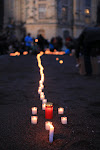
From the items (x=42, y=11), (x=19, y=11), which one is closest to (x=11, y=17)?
(x=19, y=11)

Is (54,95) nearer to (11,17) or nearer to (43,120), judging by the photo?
(43,120)

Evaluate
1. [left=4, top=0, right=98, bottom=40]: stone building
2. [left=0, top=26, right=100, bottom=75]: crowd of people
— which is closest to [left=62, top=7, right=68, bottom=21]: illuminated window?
[left=4, top=0, right=98, bottom=40]: stone building

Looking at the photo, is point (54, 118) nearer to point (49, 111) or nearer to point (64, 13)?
point (49, 111)

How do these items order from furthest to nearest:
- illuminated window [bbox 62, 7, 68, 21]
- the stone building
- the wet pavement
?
1. illuminated window [bbox 62, 7, 68, 21]
2. the stone building
3. the wet pavement

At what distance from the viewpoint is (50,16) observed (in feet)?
129

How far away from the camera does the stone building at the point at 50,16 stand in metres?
39.5

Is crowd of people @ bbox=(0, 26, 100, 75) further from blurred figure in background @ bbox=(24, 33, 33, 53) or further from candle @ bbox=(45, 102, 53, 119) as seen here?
candle @ bbox=(45, 102, 53, 119)

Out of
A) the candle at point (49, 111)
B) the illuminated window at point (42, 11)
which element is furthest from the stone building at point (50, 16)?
the candle at point (49, 111)

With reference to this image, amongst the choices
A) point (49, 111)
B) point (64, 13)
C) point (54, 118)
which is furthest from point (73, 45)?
point (49, 111)

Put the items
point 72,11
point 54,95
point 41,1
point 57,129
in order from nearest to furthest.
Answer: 1. point 57,129
2. point 54,95
3. point 41,1
4. point 72,11

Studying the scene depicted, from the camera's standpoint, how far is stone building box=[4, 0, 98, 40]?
39500 mm

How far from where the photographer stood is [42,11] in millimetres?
39969

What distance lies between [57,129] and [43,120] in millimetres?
550

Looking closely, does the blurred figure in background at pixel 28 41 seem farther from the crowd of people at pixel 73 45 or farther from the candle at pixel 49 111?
the candle at pixel 49 111
